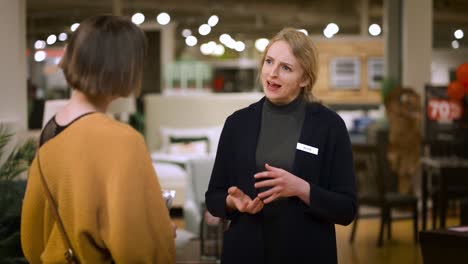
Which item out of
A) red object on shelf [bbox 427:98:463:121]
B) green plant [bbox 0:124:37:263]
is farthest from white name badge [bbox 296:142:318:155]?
red object on shelf [bbox 427:98:463:121]

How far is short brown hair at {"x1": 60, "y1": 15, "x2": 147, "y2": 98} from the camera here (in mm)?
1917

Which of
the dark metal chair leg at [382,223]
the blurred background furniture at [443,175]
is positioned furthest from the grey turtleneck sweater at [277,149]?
the dark metal chair leg at [382,223]

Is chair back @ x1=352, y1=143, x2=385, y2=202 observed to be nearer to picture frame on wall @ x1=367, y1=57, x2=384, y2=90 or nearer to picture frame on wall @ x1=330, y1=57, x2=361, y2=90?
picture frame on wall @ x1=330, y1=57, x2=361, y2=90

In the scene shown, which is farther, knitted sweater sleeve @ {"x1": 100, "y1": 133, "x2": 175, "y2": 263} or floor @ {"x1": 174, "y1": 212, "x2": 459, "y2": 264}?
floor @ {"x1": 174, "y1": 212, "x2": 459, "y2": 264}

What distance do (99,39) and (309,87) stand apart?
88 centimetres

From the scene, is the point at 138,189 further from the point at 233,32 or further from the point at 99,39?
the point at 233,32

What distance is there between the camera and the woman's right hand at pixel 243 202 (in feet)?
7.93

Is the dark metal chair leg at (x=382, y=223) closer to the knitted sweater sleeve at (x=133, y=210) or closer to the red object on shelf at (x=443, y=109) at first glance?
the red object on shelf at (x=443, y=109)

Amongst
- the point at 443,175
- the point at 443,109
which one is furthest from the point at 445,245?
the point at 443,109

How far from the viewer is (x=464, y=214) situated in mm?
6508

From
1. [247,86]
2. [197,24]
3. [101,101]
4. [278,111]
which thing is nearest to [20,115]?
[278,111]

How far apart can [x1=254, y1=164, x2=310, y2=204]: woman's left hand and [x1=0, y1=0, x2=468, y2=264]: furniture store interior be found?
24 cm

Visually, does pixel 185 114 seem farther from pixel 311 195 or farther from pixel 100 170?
pixel 100 170

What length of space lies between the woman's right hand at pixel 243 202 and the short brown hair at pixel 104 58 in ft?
1.95
